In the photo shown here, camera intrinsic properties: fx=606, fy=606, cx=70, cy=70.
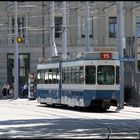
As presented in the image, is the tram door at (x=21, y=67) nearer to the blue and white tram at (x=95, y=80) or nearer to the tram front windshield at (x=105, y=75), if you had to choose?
the blue and white tram at (x=95, y=80)

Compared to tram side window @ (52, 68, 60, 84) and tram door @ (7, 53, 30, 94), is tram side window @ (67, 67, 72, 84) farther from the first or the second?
tram door @ (7, 53, 30, 94)

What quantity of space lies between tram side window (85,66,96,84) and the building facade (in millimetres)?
34594

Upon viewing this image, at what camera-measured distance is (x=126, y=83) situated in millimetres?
42156

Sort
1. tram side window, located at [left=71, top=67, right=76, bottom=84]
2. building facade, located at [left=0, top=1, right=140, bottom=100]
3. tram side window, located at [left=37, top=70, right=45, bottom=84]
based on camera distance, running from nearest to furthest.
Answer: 1. tram side window, located at [left=71, top=67, right=76, bottom=84]
2. tram side window, located at [left=37, top=70, right=45, bottom=84]
3. building facade, located at [left=0, top=1, right=140, bottom=100]

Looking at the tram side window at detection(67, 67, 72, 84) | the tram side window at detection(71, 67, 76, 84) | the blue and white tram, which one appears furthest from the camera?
the tram side window at detection(67, 67, 72, 84)

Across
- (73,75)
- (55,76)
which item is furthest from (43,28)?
(73,75)

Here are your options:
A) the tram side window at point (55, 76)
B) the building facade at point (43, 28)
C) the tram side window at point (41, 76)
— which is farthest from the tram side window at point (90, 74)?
the building facade at point (43, 28)

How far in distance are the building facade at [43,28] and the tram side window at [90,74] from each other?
34.6m

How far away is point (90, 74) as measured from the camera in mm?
34406

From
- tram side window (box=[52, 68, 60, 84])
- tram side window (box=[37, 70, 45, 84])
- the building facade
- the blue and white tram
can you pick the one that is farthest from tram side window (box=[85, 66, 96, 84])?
the building facade

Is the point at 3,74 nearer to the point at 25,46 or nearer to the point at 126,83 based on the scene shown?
the point at 25,46

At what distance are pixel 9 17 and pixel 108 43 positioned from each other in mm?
11872

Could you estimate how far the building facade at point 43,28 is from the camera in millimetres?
68938

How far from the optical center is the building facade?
226 ft
